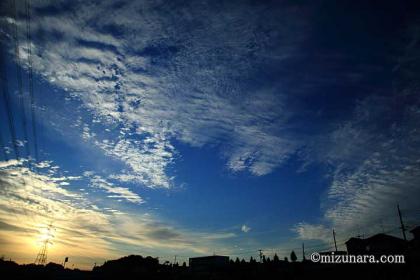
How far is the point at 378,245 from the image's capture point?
59.2 meters

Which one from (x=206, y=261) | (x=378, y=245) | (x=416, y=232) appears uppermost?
(x=416, y=232)

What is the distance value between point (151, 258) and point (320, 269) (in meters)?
78.3

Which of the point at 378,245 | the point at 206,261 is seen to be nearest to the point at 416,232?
the point at 378,245

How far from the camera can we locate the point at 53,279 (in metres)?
66.3

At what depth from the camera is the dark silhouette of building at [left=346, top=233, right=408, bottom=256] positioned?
57.1 m

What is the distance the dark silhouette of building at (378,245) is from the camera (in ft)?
187

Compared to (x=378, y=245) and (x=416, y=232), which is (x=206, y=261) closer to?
(x=378, y=245)

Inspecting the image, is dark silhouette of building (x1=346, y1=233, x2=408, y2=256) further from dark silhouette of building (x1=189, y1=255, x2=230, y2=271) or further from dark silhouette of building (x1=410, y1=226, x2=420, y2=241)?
dark silhouette of building (x1=189, y1=255, x2=230, y2=271)

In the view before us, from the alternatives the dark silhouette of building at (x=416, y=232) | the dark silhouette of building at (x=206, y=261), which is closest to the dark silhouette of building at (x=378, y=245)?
the dark silhouette of building at (x=416, y=232)

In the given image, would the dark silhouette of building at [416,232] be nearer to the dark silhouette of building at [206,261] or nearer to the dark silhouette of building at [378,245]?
the dark silhouette of building at [378,245]

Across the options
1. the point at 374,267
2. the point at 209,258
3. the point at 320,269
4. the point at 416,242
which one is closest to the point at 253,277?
the point at 320,269

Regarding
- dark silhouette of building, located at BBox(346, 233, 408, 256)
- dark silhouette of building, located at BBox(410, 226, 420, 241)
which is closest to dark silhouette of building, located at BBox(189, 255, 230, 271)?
dark silhouette of building, located at BBox(346, 233, 408, 256)

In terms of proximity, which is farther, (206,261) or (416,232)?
(206,261)

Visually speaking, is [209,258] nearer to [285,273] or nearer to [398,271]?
[285,273]
